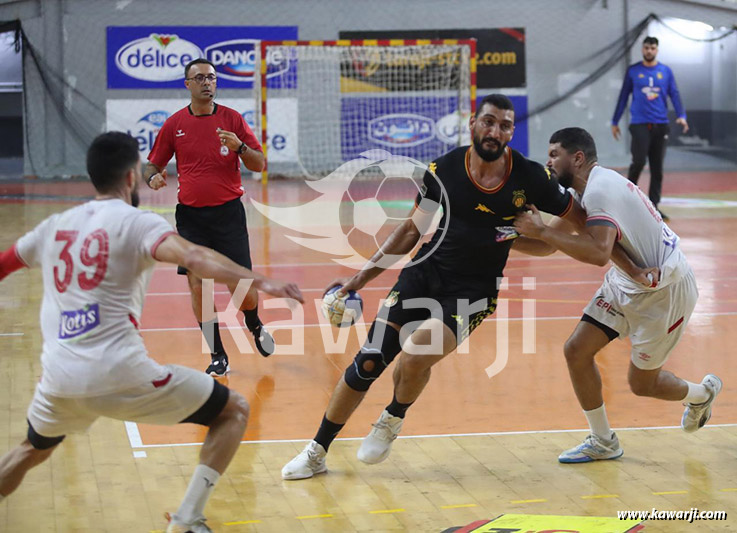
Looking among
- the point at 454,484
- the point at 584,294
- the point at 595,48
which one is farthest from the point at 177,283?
the point at 595,48

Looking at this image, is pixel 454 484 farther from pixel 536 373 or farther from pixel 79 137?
pixel 79 137

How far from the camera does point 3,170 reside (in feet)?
85.1

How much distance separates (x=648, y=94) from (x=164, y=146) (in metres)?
10.8

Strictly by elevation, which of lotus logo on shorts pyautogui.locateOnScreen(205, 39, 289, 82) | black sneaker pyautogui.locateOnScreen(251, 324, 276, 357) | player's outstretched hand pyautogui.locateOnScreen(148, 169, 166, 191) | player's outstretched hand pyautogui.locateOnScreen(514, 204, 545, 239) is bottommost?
black sneaker pyautogui.locateOnScreen(251, 324, 276, 357)

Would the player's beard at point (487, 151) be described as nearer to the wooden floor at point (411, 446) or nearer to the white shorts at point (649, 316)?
the white shorts at point (649, 316)

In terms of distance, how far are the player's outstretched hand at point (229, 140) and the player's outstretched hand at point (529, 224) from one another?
10.7 feet

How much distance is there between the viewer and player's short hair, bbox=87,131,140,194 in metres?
4.58

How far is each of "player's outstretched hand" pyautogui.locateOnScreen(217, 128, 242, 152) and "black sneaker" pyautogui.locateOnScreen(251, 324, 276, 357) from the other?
1615 millimetres

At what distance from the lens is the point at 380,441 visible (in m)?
6.00

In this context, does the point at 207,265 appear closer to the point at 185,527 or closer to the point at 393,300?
the point at 185,527

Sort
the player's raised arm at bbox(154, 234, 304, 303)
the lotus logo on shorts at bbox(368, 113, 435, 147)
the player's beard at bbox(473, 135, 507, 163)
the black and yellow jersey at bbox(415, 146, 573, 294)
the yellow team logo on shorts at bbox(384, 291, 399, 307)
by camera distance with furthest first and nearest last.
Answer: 1. the lotus logo on shorts at bbox(368, 113, 435, 147)
2. the yellow team logo on shorts at bbox(384, 291, 399, 307)
3. the black and yellow jersey at bbox(415, 146, 573, 294)
4. the player's beard at bbox(473, 135, 507, 163)
5. the player's raised arm at bbox(154, 234, 304, 303)

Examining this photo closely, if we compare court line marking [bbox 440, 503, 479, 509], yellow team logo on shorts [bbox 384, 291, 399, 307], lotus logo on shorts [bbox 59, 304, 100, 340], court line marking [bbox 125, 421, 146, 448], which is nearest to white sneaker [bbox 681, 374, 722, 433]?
court line marking [bbox 440, 503, 479, 509]

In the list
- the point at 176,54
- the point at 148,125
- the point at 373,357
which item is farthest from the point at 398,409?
the point at 176,54

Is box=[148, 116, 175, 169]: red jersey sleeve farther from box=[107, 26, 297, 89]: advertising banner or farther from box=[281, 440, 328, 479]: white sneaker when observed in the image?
box=[107, 26, 297, 89]: advertising banner
